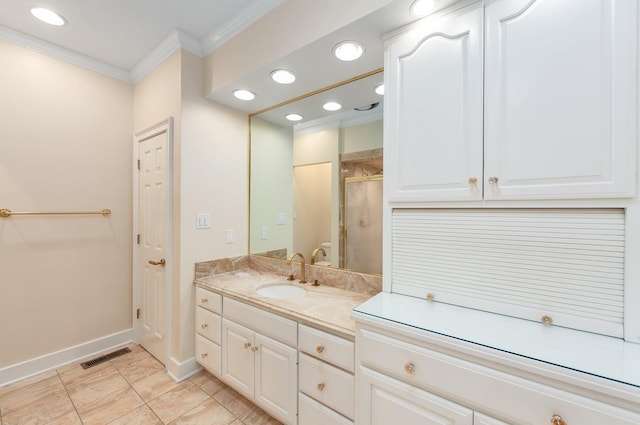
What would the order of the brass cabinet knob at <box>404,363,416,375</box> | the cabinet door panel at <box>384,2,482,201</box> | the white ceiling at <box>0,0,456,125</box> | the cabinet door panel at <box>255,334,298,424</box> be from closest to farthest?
the brass cabinet knob at <box>404,363,416,375</box> < the cabinet door panel at <box>384,2,482,201</box> < the cabinet door panel at <box>255,334,298,424</box> < the white ceiling at <box>0,0,456,125</box>

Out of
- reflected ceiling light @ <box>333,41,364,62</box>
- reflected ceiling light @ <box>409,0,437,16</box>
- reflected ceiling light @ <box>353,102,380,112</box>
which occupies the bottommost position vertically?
reflected ceiling light @ <box>353,102,380,112</box>

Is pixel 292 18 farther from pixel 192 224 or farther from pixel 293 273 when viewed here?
pixel 293 273

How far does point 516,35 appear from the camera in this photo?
107 centimetres

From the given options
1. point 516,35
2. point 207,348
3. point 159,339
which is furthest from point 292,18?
point 159,339

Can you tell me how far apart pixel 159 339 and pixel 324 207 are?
1.87m

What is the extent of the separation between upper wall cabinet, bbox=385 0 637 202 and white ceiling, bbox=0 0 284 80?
1.11 m

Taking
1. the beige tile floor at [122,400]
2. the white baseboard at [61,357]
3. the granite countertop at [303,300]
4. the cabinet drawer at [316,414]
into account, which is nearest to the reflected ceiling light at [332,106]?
the granite countertop at [303,300]

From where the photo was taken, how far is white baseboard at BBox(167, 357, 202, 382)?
2.05 metres

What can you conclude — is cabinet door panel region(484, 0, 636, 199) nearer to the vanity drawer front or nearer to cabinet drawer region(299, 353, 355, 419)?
cabinet drawer region(299, 353, 355, 419)

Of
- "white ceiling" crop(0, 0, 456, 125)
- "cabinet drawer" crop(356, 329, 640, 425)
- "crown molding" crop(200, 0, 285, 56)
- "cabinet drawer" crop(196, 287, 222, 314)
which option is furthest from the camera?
"cabinet drawer" crop(196, 287, 222, 314)

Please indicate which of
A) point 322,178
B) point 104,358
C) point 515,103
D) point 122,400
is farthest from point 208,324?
point 515,103

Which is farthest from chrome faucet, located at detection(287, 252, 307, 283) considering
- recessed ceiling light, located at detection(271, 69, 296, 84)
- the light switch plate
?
recessed ceiling light, located at detection(271, 69, 296, 84)

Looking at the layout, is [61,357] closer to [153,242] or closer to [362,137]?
[153,242]

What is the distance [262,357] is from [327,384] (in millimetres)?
489
